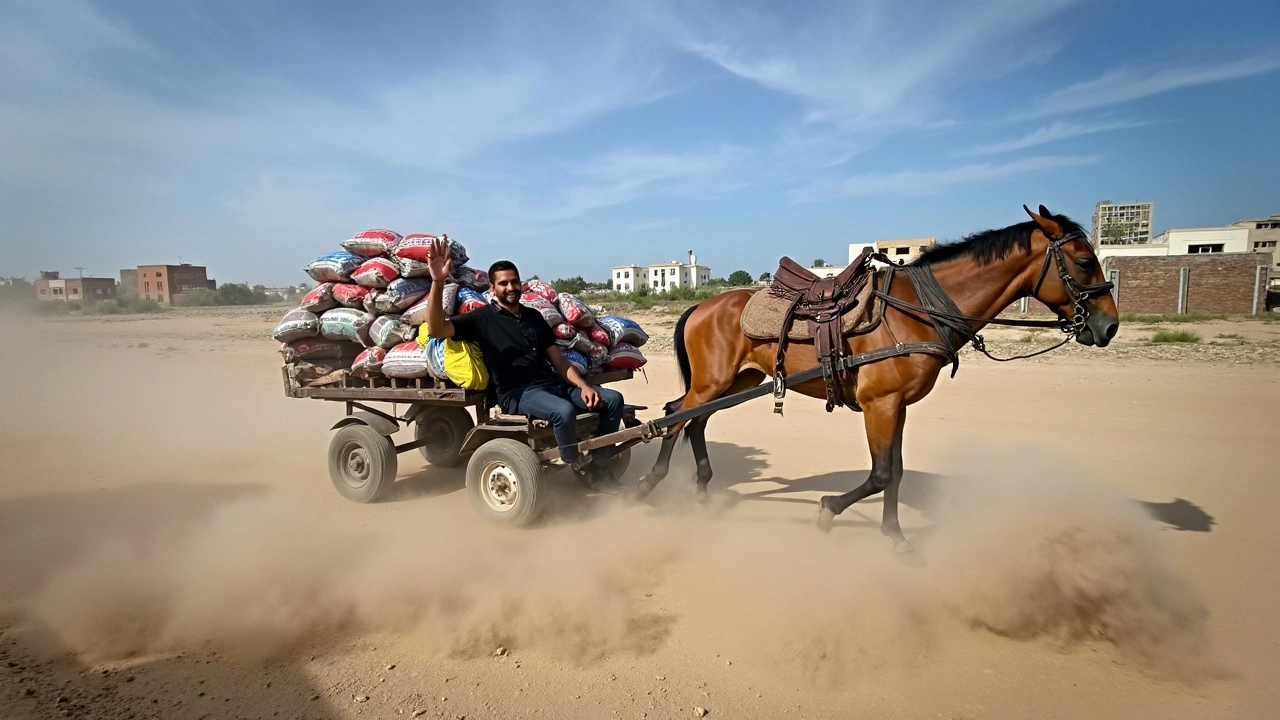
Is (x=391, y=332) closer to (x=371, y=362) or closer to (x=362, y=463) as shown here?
(x=371, y=362)

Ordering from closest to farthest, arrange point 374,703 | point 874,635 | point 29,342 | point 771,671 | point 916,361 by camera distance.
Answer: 1. point 374,703
2. point 771,671
3. point 874,635
4. point 916,361
5. point 29,342

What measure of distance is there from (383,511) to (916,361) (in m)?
4.37

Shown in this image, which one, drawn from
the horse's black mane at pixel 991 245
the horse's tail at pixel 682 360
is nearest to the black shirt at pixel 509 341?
the horse's tail at pixel 682 360

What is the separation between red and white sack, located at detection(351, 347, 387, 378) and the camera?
5.42 meters

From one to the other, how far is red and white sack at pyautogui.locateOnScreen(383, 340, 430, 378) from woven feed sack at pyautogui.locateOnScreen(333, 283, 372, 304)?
2.57 feet

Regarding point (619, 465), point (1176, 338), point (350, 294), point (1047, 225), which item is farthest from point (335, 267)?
point (1176, 338)

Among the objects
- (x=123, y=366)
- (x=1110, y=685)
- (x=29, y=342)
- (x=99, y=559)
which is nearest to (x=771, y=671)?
(x=1110, y=685)

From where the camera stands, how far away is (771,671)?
9.83 feet

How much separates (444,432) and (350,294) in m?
1.75

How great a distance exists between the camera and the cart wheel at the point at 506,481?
15.4 feet

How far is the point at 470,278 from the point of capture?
19.3 ft

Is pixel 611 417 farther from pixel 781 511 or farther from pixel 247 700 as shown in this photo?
pixel 247 700

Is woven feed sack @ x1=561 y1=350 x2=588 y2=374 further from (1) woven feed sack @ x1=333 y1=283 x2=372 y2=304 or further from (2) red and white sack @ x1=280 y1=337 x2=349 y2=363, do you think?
(2) red and white sack @ x1=280 y1=337 x2=349 y2=363

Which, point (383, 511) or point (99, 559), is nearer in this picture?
point (99, 559)
